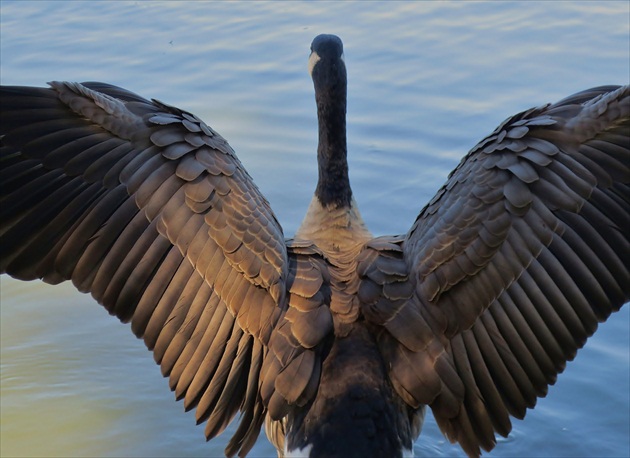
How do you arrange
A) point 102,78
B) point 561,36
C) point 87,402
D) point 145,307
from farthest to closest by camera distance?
point 561,36, point 102,78, point 87,402, point 145,307

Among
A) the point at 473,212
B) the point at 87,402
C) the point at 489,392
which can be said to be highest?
the point at 473,212

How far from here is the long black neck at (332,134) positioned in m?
6.57

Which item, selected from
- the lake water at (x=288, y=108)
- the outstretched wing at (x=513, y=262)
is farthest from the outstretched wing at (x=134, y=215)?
the lake water at (x=288, y=108)

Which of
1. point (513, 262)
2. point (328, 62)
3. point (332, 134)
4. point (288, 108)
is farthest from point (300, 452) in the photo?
point (288, 108)

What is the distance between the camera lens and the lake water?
6.80 meters

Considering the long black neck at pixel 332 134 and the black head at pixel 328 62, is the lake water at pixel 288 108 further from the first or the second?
the black head at pixel 328 62

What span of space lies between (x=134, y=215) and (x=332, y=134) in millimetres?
1920

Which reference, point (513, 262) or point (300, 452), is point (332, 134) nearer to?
point (513, 262)

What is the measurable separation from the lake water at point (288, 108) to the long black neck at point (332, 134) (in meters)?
1.63

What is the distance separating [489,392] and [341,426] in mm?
867

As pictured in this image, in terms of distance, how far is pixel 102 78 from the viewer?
34.0 feet

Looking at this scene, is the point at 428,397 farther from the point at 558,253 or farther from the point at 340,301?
the point at 558,253

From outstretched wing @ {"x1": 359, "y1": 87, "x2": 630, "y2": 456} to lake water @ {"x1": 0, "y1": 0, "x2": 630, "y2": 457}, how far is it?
164cm

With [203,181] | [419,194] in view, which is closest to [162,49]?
[419,194]
